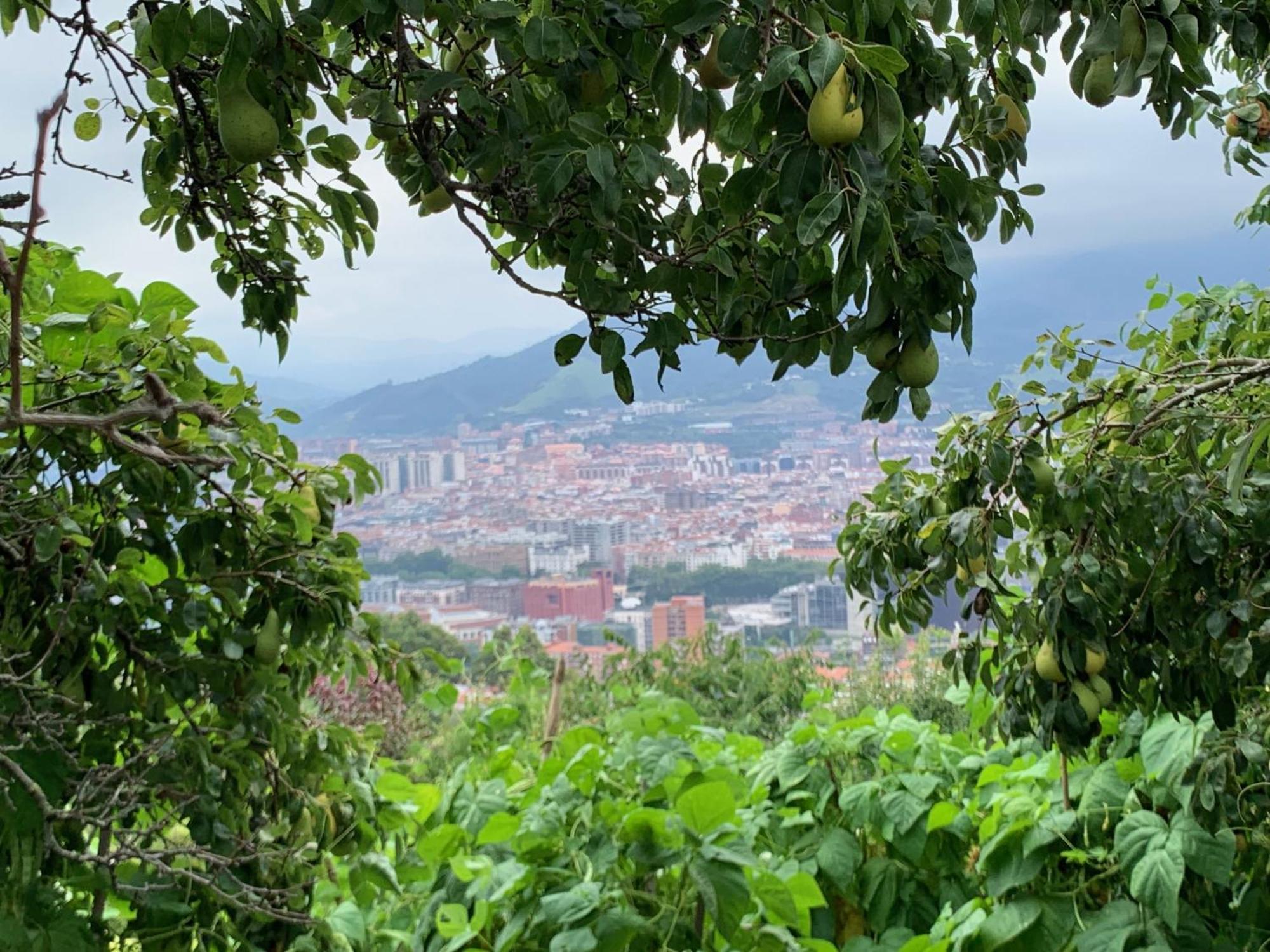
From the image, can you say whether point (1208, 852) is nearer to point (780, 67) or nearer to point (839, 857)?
point (839, 857)

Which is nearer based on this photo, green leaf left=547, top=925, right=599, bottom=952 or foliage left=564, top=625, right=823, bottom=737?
green leaf left=547, top=925, right=599, bottom=952

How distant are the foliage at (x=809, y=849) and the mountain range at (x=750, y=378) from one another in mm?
1587

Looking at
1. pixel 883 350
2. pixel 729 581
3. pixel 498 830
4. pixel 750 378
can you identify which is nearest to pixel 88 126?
pixel 883 350

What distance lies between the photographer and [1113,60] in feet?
3.07

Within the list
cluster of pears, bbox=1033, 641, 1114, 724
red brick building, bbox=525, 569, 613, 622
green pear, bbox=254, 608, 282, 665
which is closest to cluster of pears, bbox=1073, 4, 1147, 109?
cluster of pears, bbox=1033, 641, 1114, 724

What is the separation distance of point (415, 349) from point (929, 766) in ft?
22.7

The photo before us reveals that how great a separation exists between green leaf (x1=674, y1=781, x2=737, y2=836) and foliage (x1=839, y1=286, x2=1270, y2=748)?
34 cm

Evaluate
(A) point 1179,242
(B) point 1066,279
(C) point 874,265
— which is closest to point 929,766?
(C) point 874,265

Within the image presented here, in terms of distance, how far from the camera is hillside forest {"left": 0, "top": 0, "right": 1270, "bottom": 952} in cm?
74

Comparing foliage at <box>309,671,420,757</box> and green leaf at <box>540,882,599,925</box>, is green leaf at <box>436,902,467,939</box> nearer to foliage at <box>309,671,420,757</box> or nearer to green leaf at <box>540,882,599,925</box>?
green leaf at <box>540,882,599,925</box>

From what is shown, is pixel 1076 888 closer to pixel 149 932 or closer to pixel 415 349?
pixel 149 932

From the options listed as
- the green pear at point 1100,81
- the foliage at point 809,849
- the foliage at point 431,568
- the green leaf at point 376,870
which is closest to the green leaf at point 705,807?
the foliage at point 809,849

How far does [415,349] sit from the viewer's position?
8.42 meters

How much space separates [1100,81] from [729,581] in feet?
12.2
